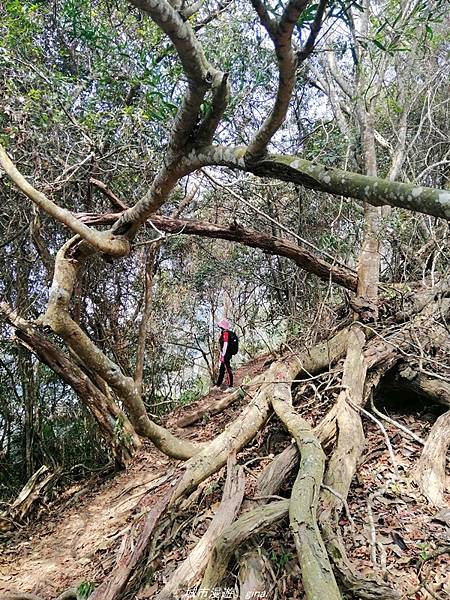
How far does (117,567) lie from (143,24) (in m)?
5.90

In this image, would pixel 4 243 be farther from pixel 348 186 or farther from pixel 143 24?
pixel 348 186

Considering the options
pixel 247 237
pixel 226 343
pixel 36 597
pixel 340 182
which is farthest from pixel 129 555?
pixel 226 343

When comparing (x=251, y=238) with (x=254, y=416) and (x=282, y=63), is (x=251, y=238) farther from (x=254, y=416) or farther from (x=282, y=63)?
(x=282, y=63)

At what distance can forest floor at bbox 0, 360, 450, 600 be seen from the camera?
290cm

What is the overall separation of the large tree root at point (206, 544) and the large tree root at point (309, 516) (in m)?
0.55

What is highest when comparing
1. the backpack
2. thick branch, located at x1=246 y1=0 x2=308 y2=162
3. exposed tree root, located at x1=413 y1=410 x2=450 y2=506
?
thick branch, located at x1=246 y1=0 x2=308 y2=162

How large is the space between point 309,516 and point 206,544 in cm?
81

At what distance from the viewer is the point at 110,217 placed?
15.6 feet

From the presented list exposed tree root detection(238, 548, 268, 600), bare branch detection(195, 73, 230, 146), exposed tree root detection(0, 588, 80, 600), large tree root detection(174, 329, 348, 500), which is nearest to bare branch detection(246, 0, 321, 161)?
bare branch detection(195, 73, 230, 146)

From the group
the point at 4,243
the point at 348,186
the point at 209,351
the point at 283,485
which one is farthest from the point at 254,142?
the point at 209,351

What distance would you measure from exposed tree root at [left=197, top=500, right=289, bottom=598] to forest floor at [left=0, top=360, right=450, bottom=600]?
0.14 m

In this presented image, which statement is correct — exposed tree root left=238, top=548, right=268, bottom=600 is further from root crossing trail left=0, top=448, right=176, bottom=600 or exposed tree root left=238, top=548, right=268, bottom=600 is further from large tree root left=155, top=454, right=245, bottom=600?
root crossing trail left=0, top=448, right=176, bottom=600

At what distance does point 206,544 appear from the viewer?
3111 mm

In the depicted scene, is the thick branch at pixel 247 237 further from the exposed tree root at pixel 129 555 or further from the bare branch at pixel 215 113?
the exposed tree root at pixel 129 555
